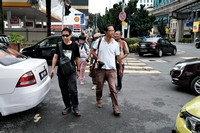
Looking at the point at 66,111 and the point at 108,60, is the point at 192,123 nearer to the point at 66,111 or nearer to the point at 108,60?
the point at 108,60


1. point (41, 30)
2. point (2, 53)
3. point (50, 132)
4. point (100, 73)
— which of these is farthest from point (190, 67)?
point (41, 30)

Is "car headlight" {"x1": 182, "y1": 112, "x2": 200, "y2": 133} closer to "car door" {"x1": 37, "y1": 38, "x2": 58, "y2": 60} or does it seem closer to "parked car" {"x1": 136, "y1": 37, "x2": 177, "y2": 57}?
"car door" {"x1": 37, "y1": 38, "x2": 58, "y2": 60}

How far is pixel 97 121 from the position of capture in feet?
13.5

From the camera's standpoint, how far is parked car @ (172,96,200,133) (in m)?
2.36

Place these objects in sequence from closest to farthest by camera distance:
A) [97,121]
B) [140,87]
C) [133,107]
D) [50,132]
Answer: [50,132]
[97,121]
[133,107]
[140,87]

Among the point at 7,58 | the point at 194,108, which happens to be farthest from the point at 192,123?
the point at 7,58

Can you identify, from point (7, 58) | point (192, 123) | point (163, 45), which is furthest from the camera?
point (163, 45)

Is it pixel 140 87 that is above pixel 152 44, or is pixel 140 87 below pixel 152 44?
below

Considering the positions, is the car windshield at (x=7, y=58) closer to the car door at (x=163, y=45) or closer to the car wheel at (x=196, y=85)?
the car wheel at (x=196, y=85)

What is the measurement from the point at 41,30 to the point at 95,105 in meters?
22.5

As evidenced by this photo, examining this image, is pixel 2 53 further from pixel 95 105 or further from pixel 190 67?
pixel 190 67

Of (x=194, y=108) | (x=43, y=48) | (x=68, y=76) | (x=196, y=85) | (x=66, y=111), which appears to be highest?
(x=43, y=48)

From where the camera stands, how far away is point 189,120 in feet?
8.09

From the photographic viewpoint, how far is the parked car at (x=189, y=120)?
93.0 inches
